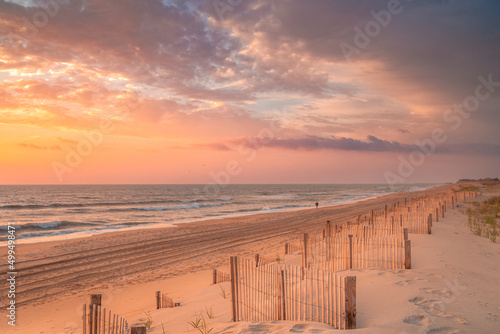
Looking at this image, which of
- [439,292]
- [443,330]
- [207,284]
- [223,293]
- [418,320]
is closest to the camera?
[443,330]

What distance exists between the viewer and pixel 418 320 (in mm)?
5160

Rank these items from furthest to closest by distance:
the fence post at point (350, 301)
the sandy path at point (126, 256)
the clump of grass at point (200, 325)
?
1. the sandy path at point (126, 256)
2. the clump of grass at point (200, 325)
3. the fence post at point (350, 301)

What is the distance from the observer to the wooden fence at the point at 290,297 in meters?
5.26

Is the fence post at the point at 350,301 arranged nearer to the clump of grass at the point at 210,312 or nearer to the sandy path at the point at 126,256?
the clump of grass at the point at 210,312

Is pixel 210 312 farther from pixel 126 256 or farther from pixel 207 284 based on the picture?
pixel 126 256

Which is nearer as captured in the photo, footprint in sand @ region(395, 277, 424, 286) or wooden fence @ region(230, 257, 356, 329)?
wooden fence @ region(230, 257, 356, 329)

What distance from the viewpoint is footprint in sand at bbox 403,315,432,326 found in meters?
5.03

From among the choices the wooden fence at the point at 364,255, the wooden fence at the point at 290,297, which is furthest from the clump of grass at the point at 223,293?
the wooden fence at the point at 364,255

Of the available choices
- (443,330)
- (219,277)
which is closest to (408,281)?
(443,330)

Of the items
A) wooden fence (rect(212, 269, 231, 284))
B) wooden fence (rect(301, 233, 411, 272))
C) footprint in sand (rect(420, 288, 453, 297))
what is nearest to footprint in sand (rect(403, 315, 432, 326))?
footprint in sand (rect(420, 288, 453, 297))

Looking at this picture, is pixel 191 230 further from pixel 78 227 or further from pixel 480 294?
pixel 480 294

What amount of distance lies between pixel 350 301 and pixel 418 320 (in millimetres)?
1180

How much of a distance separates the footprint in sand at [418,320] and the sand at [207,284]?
2 cm

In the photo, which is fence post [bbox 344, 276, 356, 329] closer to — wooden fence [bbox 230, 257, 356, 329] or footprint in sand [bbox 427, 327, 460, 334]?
wooden fence [bbox 230, 257, 356, 329]
